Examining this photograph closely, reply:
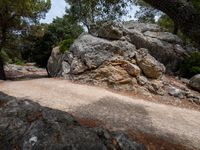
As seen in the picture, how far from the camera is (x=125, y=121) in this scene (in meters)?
9.62

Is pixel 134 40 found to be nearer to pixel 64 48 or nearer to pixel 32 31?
pixel 64 48

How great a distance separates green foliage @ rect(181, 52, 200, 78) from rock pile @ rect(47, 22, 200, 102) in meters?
2.94

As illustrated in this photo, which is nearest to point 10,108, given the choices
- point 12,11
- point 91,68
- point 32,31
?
point 91,68

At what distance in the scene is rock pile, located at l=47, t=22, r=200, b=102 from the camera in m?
15.5

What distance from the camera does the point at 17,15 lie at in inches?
847

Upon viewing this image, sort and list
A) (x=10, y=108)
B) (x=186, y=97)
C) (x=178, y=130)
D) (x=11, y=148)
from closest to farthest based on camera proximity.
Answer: (x=11, y=148)
(x=10, y=108)
(x=178, y=130)
(x=186, y=97)

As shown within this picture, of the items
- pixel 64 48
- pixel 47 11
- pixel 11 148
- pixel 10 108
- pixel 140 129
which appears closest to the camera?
pixel 11 148

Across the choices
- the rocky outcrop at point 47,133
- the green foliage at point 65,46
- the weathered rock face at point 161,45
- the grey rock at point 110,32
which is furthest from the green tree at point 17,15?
the rocky outcrop at point 47,133

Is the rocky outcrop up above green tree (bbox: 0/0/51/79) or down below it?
below

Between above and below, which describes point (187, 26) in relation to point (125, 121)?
above

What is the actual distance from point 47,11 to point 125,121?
1587 cm

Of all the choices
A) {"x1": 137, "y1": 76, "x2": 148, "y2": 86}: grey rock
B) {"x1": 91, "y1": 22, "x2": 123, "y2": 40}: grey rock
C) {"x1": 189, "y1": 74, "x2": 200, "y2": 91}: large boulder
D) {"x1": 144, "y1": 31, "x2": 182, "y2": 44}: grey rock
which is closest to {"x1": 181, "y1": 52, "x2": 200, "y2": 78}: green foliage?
{"x1": 144, "y1": 31, "x2": 182, "y2": 44}: grey rock

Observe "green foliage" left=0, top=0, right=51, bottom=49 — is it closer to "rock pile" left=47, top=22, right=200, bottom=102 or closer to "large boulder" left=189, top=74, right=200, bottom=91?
"rock pile" left=47, top=22, right=200, bottom=102

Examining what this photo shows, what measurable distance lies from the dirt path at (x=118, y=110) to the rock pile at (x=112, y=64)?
1503 millimetres
